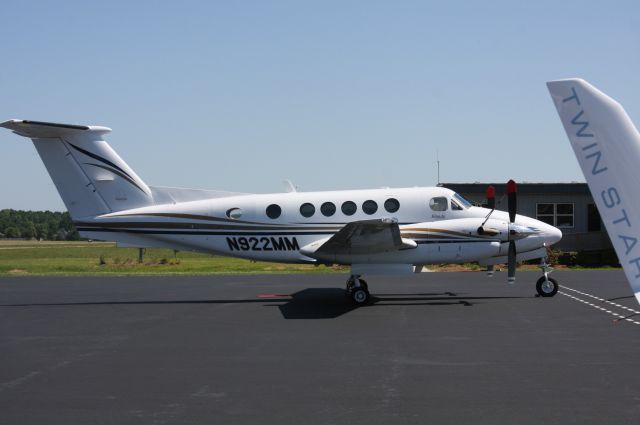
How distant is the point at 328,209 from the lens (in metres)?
20.7

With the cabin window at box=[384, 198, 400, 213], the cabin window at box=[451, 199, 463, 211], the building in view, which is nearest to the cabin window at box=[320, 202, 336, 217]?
the cabin window at box=[384, 198, 400, 213]

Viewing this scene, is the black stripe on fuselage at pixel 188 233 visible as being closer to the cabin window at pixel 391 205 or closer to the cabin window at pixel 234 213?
the cabin window at pixel 234 213

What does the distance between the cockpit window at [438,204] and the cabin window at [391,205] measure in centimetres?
97

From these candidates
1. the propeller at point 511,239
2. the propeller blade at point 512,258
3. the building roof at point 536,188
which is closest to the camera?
the propeller at point 511,239

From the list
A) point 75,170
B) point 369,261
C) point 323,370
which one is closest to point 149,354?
point 323,370

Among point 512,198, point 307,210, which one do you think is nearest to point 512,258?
point 512,198

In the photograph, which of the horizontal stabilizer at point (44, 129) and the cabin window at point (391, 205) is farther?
the cabin window at point (391, 205)

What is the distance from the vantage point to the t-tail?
2039cm

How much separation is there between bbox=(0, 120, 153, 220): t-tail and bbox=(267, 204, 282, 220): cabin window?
12.2 feet

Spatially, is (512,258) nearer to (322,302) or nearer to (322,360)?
(322,302)

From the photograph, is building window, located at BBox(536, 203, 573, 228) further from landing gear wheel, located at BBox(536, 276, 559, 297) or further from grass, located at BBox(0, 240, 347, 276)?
landing gear wheel, located at BBox(536, 276, 559, 297)

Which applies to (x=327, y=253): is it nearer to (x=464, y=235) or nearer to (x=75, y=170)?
(x=464, y=235)

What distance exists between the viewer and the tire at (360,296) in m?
19.5

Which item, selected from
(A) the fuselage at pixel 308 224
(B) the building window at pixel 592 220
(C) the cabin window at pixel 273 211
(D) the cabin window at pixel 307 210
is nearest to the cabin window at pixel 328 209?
(A) the fuselage at pixel 308 224
